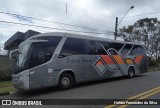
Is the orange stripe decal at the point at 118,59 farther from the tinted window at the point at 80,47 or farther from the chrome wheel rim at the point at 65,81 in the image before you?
the chrome wheel rim at the point at 65,81

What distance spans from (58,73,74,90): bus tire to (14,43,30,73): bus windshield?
2.39 meters

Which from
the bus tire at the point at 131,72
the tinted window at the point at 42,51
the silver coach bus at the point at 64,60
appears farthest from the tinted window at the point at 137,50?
the tinted window at the point at 42,51

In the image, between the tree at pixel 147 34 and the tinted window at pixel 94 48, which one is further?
the tree at pixel 147 34

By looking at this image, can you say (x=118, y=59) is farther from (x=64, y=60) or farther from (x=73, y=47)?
(x=64, y=60)

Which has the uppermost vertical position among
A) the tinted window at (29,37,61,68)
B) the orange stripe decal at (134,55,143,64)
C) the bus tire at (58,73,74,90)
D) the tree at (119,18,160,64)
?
the tree at (119,18,160,64)

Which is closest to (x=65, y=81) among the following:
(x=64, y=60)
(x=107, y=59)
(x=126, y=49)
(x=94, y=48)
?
(x=64, y=60)

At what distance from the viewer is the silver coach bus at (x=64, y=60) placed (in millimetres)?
12859

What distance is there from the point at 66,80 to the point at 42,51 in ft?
7.51

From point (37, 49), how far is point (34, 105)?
374cm

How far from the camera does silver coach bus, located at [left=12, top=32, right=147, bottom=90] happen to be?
1286 centimetres

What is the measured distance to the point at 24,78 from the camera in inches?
493

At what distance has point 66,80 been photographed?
47.4 ft

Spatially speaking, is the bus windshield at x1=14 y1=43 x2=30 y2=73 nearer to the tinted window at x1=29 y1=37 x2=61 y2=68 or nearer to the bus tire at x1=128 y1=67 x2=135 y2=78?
the tinted window at x1=29 y1=37 x2=61 y2=68

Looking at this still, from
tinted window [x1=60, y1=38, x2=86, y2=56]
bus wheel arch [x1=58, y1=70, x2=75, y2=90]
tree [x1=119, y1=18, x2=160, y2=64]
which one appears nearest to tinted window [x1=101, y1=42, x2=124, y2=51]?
tinted window [x1=60, y1=38, x2=86, y2=56]
